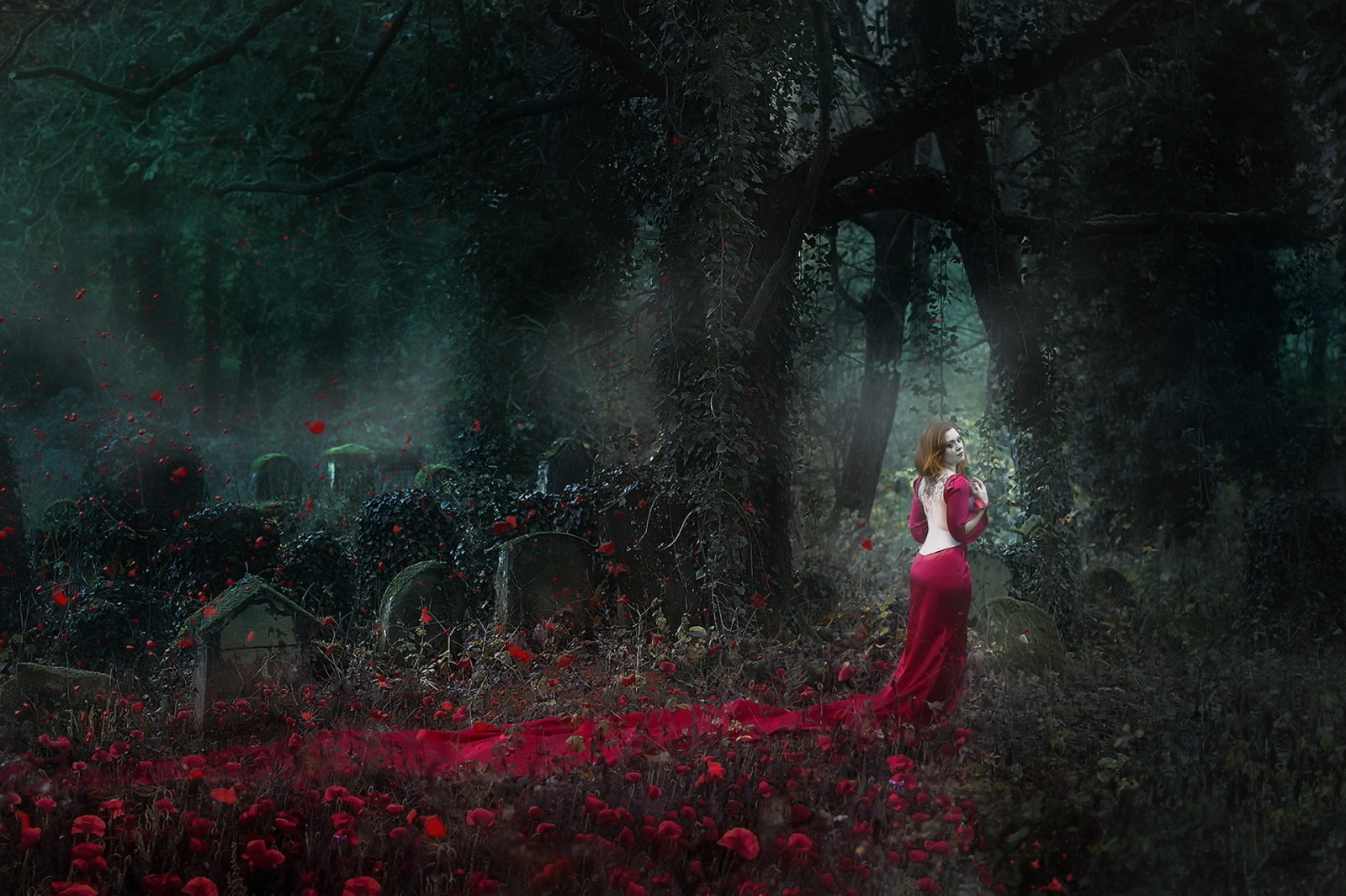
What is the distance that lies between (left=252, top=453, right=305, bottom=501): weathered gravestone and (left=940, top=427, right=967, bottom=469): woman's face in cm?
1009

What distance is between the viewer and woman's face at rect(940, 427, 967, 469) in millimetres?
6574

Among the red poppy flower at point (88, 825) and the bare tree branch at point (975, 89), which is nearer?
the red poppy flower at point (88, 825)

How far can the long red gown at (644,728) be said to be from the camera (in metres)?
4.80

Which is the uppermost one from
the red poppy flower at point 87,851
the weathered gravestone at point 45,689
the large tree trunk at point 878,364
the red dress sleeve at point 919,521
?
the large tree trunk at point 878,364

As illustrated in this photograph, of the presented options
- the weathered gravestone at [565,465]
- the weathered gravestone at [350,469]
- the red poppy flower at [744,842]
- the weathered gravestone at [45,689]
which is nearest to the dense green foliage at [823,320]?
the weathered gravestone at [565,465]

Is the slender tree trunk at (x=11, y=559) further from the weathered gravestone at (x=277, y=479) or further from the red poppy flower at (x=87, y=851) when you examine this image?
the red poppy flower at (x=87, y=851)

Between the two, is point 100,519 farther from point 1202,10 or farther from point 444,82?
point 1202,10

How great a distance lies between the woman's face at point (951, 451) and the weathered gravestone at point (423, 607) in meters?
3.52

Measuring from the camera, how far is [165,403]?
1903 cm

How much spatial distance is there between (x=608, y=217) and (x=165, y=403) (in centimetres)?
1234

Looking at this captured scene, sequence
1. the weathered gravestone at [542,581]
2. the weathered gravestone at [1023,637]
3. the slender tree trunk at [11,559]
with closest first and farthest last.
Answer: the weathered gravestone at [1023,637] < the weathered gravestone at [542,581] < the slender tree trunk at [11,559]

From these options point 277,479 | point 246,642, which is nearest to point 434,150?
point 246,642

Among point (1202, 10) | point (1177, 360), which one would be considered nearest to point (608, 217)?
point (1202, 10)

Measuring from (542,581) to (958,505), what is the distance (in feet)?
10.7
